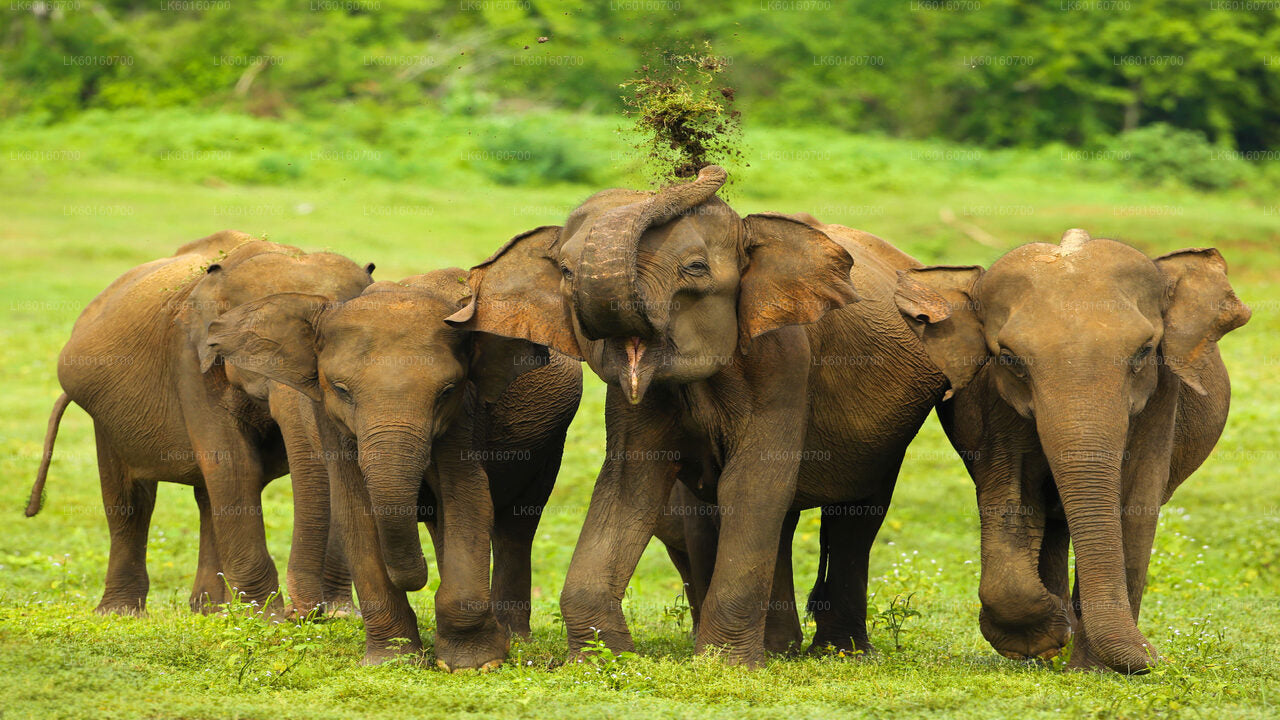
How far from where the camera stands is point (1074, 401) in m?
8.34

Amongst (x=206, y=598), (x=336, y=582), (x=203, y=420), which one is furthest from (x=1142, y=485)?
(x=206, y=598)

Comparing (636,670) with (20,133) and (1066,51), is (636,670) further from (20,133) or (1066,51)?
(1066,51)

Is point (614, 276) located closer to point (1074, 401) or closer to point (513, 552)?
point (1074, 401)

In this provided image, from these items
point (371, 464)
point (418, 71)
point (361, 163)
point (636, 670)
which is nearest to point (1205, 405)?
point (636, 670)

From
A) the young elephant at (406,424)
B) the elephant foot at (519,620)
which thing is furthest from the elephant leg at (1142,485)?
the elephant foot at (519,620)

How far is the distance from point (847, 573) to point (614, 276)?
3.72 metres

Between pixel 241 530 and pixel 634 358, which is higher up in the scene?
pixel 634 358

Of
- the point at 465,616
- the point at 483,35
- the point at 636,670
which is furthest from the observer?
the point at 483,35

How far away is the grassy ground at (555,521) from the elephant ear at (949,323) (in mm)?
1617

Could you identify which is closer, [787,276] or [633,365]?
[633,365]

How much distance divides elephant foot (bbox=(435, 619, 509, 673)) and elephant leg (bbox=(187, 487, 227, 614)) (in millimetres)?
2867

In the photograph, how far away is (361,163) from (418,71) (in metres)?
7.64

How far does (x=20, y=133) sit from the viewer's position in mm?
35875

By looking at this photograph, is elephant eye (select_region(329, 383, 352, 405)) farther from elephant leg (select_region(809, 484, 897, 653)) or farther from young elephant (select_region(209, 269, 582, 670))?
elephant leg (select_region(809, 484, 897, 653))
